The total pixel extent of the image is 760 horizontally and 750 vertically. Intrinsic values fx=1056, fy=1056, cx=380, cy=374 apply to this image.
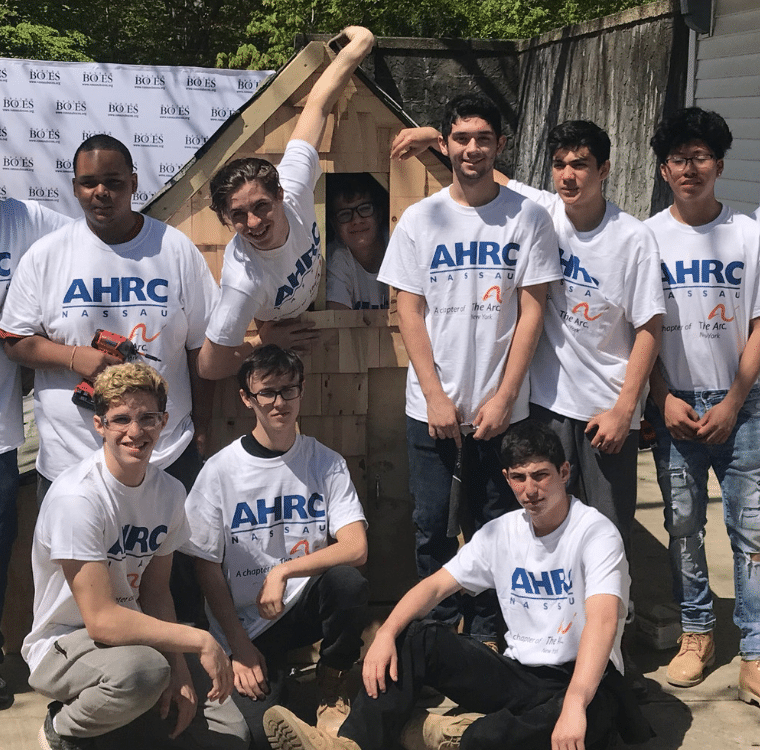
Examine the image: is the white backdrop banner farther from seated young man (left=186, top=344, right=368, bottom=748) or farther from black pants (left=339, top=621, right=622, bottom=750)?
black pants (left=339, top=621, right=622, bottom=750)

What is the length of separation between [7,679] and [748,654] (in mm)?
2868

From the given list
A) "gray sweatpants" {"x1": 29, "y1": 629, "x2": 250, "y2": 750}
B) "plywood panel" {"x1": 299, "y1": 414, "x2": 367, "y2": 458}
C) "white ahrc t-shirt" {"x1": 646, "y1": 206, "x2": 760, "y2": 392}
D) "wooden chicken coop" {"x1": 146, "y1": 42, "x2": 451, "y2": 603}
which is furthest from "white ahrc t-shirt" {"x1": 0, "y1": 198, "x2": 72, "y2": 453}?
"white ahrc t-shirt" {"x1": 646, "y1": 206, "x2": 760, "y2": 392}

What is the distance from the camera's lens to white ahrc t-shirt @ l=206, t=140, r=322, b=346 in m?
3.78

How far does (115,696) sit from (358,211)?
249 cm

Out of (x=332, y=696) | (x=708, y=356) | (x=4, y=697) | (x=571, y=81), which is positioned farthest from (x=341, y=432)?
(x=571, y=81)

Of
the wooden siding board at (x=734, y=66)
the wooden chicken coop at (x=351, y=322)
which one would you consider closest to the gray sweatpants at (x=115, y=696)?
the wooden chicken coop at (x=351, y=322)

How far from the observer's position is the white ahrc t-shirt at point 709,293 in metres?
3.86

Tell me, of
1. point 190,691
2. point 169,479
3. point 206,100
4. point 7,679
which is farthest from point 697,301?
point 206,100

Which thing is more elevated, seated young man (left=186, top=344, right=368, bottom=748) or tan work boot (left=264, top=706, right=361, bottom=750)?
seated young man (left=186, top=344, right=368, bottom=748)

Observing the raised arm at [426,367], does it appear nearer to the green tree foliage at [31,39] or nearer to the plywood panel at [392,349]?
the plywood panel at [392,349]

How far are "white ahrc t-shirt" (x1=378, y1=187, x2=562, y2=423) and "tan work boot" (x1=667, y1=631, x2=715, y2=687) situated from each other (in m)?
1.16

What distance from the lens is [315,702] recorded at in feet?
13.2

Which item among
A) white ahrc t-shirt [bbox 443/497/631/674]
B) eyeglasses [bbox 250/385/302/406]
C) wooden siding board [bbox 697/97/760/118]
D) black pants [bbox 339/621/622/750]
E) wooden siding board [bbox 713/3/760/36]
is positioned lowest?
black pants [bbox 339/621/622/750]

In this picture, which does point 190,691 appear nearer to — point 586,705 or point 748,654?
point 586,705
